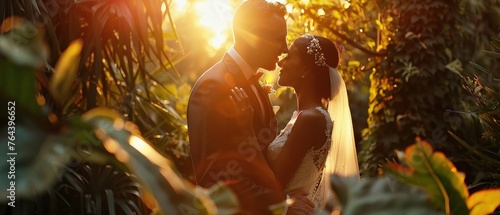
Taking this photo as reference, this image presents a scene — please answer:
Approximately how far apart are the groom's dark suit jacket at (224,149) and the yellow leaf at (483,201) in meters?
2.37

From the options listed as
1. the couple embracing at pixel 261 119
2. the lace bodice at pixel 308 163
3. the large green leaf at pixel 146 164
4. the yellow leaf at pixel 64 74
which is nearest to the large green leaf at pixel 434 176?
the large green leaf at pixel 146 164

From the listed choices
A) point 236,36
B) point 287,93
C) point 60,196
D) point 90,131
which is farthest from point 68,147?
point 287,93

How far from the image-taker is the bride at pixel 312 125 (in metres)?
3.54

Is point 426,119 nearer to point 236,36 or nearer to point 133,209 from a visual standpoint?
point 133,209

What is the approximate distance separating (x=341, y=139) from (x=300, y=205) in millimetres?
970

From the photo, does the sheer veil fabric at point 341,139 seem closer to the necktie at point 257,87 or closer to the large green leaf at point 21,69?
the necktie at point 257,87

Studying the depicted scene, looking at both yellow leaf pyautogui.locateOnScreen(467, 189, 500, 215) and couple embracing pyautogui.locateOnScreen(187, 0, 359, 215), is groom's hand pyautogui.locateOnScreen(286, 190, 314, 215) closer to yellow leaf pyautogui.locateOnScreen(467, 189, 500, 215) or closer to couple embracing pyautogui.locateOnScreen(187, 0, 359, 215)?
couple embracing pyautogui.locateOnScreen(187, 0, 359, 215)

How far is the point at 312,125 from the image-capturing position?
3688 mm

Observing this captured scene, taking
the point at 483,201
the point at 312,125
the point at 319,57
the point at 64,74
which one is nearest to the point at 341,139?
the point at 319,57

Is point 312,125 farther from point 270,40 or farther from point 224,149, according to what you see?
point 224,149

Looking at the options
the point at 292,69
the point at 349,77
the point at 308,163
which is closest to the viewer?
the point at 308,163

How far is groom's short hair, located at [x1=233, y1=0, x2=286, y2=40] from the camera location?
3455 mm

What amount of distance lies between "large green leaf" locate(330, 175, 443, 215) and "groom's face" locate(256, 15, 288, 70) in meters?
2.82

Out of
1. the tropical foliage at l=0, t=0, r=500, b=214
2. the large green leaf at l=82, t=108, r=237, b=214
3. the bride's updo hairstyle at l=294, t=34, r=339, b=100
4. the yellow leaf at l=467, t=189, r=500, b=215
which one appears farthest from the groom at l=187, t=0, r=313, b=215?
the large green leaf at l=82, t=108, r=237, b=214
